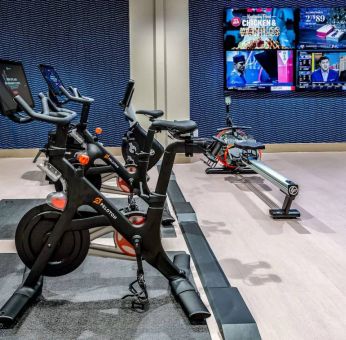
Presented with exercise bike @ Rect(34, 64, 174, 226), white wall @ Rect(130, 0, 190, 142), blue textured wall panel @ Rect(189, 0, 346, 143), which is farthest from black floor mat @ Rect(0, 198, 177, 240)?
blue textured wall panel @ Rect(189, 0, 346, 143)

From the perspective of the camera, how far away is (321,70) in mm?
9195

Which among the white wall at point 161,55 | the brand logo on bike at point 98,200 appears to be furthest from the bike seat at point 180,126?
the white wall at point 161,55

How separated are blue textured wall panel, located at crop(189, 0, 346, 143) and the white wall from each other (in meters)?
1.02

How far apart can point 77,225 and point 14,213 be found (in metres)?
2.46

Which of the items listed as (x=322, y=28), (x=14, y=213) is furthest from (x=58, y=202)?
(x=322, y=28)

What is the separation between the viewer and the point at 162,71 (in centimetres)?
827

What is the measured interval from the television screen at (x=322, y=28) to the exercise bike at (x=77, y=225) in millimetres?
6950

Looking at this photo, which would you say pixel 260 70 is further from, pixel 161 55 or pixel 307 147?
pixel 161 55

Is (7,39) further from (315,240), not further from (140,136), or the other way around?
(315,240)

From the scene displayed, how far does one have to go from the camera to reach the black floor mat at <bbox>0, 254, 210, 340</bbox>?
259 cm

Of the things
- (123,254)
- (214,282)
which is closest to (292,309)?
(214,282)

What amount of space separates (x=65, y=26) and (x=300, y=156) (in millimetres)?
4864

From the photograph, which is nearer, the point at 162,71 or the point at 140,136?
the point at 140,136

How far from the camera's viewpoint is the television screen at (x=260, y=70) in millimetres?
9070
